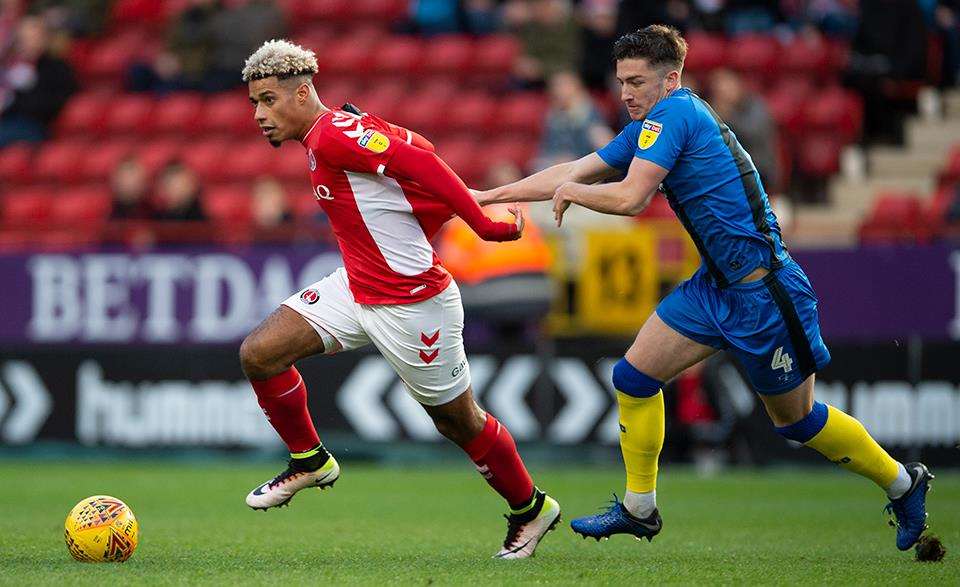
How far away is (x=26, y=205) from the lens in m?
18.2

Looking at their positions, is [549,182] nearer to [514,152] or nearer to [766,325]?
[766,325]

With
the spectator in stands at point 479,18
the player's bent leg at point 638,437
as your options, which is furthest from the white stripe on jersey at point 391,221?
the spectator in stands at point 479,18

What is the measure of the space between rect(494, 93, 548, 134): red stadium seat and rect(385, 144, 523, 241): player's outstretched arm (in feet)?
34.1

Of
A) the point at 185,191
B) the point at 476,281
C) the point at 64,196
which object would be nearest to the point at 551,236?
the point at 476,281

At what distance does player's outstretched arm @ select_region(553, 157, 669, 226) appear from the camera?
22.9 feet

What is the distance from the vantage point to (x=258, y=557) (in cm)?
740

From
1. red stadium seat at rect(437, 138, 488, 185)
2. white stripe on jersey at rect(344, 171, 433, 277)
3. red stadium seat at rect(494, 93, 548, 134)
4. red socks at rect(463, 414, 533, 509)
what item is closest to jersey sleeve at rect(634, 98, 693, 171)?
white stripe on jersey at rect(344, 171, 433, 277)

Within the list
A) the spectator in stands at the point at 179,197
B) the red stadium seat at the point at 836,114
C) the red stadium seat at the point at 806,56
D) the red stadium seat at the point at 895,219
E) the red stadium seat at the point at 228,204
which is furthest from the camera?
the red stadium seat at the point at 228,204

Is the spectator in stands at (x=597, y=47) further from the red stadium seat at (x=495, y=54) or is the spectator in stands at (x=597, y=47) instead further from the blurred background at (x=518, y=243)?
the red stadium seat at (x=495, y=54)

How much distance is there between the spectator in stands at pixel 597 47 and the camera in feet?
55.8

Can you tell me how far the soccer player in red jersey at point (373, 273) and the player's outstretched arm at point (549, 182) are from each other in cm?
23

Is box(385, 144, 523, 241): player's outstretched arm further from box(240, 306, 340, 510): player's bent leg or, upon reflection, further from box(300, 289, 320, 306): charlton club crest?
box(240, 306, 340, 510): player's bent leg

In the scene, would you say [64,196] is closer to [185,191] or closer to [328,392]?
[185,191]

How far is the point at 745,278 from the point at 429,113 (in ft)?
36.6
